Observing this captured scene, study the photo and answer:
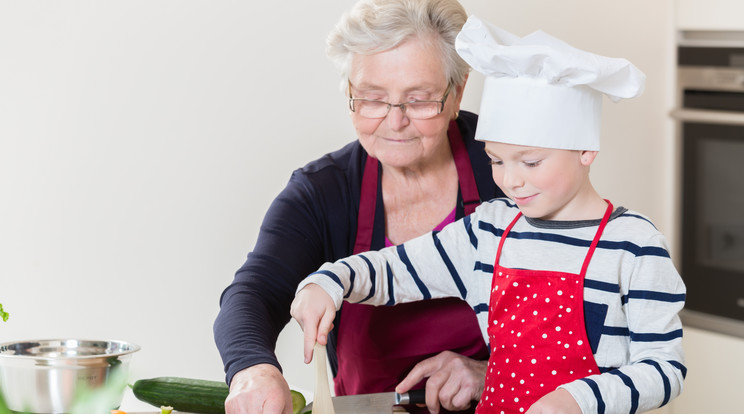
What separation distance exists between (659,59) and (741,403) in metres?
1.00

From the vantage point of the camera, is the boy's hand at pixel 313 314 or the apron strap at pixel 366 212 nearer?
the boy's hand at pixel 313 314

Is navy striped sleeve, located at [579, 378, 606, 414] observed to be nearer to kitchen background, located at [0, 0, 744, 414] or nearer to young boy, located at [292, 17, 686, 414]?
young boy, located at [292, 17, 686, 414]

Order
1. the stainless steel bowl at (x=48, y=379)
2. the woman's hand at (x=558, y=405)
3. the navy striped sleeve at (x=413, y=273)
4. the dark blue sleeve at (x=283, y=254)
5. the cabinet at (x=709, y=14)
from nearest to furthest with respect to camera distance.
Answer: the woman's hand at (x=558, y=405) < the stainless steel bowl at (x=48, y=379) < the dark blue sleeve at (x=283, y=254) < the navy striped sleeve at (x=413, y=273) < the cabinet at (x=709, y=14)

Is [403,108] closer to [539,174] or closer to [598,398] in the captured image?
[539,174]

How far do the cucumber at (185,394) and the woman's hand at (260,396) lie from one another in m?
0.18

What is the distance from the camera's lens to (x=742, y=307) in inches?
93.3

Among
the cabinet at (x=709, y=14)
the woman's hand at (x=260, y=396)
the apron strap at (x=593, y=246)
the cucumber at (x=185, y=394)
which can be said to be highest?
the cabinet at (x=709, y=14)

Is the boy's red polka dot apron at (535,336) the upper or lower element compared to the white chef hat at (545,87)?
lower

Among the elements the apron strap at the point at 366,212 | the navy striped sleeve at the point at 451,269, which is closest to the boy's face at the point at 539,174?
the navy striped sleeve at the point at 451,269

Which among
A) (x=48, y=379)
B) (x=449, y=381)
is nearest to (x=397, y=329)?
(x=449, y=381)

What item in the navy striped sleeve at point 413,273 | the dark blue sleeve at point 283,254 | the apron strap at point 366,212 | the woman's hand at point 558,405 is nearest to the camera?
the woman's hand at point 558,405

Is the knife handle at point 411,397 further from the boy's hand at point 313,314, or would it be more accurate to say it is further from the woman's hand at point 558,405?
the woman's hand at point 558,405

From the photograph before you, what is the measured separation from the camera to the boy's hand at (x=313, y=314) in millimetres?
1110

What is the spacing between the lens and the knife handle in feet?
4.40
